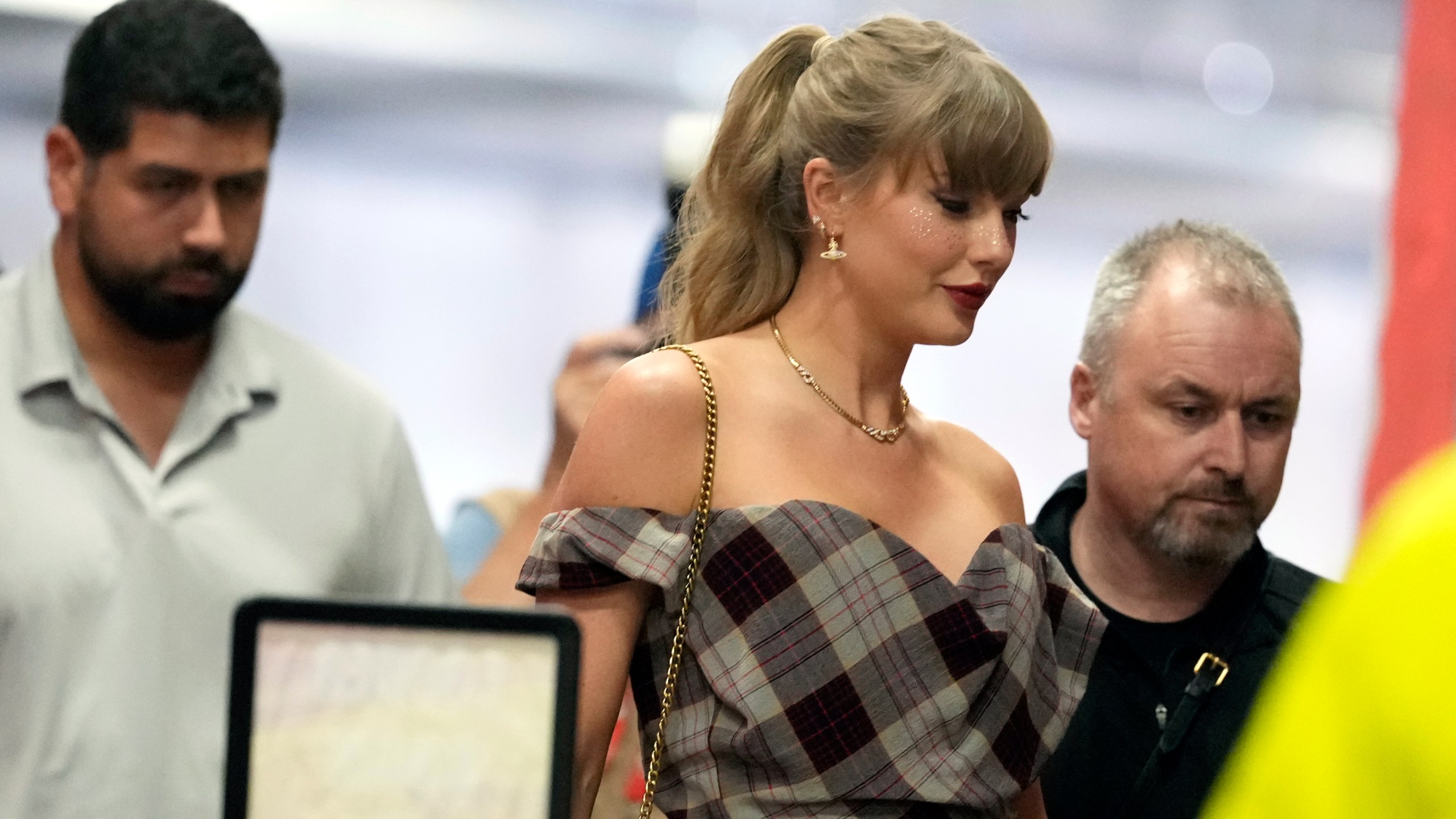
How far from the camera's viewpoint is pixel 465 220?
480 cm

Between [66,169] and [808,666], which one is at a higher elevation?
[66,169]

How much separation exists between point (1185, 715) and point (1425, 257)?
0.86m

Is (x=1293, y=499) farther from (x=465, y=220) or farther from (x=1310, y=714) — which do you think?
(x=1310, y=714)

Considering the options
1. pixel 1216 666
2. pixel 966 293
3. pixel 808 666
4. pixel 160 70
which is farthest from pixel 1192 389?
pixel 160 70

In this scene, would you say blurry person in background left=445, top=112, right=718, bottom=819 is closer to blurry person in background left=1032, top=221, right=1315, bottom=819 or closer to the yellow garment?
blurry person in background left=1032, top=221, right=1315, bottom=819

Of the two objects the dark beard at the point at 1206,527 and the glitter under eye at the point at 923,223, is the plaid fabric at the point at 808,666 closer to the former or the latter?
the glitter under eye at the point at 923,223

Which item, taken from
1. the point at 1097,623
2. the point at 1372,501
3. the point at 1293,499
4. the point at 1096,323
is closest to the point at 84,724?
the point at 1097,623

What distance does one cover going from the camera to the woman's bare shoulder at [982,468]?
1812mm

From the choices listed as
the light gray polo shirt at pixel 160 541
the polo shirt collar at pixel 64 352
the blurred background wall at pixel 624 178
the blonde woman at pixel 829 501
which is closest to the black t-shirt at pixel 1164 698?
the blonde woman at pixel 829 501

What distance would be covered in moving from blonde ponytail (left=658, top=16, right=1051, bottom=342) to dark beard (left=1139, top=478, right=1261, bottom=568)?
0.56 meters

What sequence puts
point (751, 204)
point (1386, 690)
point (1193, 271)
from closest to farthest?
point (1386, 690) → point (751, 204) → point (1193, 271)

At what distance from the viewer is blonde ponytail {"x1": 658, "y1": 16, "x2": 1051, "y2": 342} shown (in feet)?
5.37

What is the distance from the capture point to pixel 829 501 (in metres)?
1.62

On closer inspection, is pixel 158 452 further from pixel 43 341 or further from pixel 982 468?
pixel 982 468
